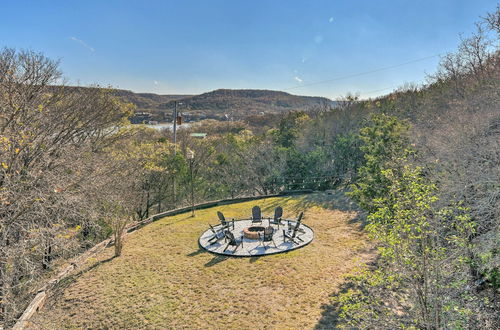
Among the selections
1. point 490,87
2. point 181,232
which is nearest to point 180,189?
point 181,232

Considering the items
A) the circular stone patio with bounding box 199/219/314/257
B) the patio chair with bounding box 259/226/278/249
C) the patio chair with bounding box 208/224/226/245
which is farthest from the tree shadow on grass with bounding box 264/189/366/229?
the patio chair with bounding box 208/224/226/245

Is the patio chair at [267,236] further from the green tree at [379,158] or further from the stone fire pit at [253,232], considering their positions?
the green tree at [379,158]

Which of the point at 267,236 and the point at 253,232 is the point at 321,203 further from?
the point at 267,236

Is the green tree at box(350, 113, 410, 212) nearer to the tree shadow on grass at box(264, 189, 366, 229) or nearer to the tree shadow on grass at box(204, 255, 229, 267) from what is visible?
the tree shadow on grass at box(264, 189, 366, 229)

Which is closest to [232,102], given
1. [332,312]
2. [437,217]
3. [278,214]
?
[278,214]

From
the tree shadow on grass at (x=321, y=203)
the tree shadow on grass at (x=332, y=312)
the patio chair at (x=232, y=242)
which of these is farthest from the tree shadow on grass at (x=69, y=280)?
the tree shadow on grass at (x=321, y=203)

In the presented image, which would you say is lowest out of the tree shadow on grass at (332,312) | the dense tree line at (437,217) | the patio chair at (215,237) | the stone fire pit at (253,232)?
the tree shadow on grass at (332,312)

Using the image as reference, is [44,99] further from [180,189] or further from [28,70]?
[180,189]

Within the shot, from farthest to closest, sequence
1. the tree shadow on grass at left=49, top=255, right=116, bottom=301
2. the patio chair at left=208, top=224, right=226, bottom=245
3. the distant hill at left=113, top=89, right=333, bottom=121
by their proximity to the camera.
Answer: the distant hill at left=113, top=89, right=333, bottom=121
the patio chair at left=208, top=224, right=226, bottom=245
the tree shadow on grass at left=49, top=255, right=116, bottom=301
